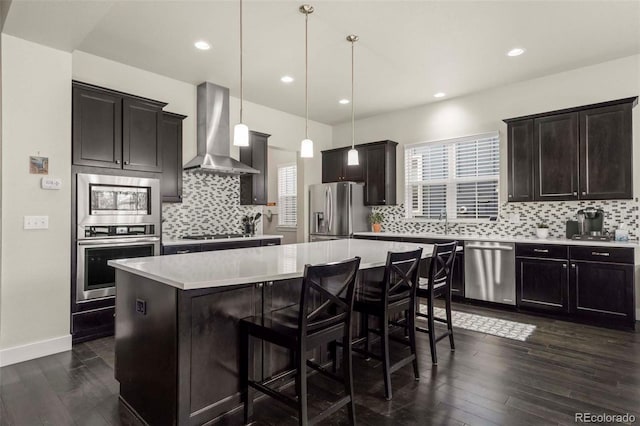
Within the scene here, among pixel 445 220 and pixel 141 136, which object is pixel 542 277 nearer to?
pixel 445 220

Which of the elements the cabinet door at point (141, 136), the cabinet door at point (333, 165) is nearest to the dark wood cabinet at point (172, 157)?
the cabinet door at point (141, 136)

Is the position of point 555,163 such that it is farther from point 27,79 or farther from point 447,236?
point 27,79

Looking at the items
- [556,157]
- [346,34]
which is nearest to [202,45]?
[346,34]

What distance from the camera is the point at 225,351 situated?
207 cm

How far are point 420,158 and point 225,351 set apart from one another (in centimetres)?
502

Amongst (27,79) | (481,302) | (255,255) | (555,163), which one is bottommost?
(481,302)

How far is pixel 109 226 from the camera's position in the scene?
3.63 m

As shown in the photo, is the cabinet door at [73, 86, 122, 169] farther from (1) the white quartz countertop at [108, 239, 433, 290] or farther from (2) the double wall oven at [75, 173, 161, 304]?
(1) the white quartz countertop at [108, 239, 433, 290]

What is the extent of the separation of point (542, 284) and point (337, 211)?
3.21 meters

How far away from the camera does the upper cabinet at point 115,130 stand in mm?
3486

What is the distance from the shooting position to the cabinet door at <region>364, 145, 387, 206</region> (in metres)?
6.24

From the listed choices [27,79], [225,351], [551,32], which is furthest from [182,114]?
[551,32]

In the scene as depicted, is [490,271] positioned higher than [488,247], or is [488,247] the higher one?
[488,247]

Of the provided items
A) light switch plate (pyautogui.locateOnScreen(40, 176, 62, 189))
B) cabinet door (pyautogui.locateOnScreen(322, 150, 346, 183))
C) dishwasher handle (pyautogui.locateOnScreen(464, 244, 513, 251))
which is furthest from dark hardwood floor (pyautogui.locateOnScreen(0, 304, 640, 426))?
cabinet door (pyautogui.locateOnScreen(322, 150, 346, 183))
